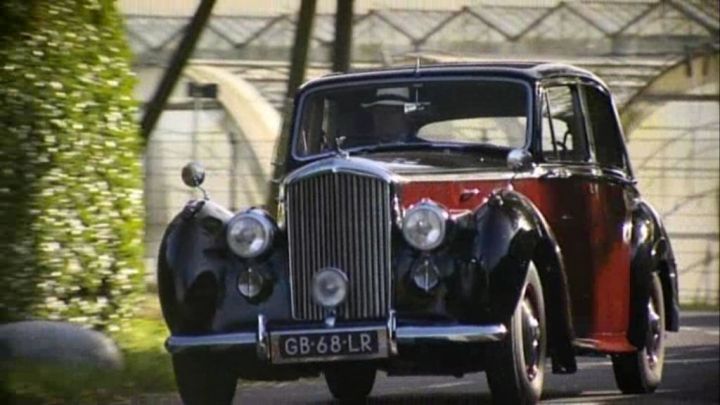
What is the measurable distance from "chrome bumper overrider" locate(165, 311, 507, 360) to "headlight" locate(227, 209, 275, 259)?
1.19 feet

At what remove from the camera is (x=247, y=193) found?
25.4m

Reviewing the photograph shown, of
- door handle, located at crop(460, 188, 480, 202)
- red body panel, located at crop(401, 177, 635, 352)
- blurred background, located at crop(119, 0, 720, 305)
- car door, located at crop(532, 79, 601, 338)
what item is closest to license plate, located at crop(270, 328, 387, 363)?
door handle, located at crop(460, 188, 480, 202)

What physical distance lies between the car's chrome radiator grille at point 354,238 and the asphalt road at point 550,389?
1.71m

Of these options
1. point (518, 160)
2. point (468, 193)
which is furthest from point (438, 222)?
point (518, 160)

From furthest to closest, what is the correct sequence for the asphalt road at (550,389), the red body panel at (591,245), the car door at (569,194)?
the asphalt road at (550,389), the car door at (569,194), the red body panel at (591,245)

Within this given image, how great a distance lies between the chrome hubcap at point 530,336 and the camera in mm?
10594

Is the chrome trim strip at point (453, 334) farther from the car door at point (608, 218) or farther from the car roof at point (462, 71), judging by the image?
the car roof at point (462, 71)

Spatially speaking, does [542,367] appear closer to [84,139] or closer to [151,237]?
[84,139]

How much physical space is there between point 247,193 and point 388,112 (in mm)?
13421

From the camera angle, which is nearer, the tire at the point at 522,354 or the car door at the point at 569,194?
the tire at the point at 522,354

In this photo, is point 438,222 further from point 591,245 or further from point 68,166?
point 68,166

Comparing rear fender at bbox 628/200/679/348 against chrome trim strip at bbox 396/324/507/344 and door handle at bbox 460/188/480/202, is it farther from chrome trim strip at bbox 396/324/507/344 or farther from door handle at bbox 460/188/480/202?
chrome trim strip at bbox 396/324/507/344

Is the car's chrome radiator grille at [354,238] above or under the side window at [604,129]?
under

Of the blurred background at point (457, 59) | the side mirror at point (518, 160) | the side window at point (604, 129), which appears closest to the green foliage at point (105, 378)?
the side mirror at point (518, 160)
